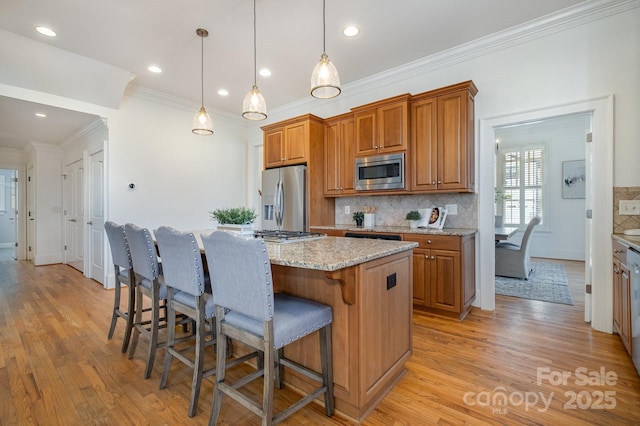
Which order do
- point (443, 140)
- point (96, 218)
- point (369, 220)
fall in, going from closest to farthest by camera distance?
point (443, 140) → point (369, 220) → point (96, 218)

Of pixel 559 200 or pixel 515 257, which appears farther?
pixel 559 200

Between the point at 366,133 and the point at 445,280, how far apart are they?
1990 mm

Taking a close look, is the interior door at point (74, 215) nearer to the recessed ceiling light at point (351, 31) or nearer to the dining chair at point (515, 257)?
the recessed ceiling light at point (351, 31)

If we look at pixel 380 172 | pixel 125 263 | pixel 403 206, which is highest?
pixel 380 172

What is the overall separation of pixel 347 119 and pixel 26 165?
24.8ft

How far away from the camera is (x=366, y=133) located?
3.75m

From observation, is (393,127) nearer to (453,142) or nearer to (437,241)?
(453,142)

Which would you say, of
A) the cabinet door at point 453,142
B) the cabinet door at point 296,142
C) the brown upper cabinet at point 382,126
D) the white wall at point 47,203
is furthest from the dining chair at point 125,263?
the white wall at point 47,203

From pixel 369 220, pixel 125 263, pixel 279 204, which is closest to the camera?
pixel 125 263

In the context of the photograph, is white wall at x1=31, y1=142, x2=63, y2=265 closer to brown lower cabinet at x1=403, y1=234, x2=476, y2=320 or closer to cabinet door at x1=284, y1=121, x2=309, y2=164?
cabinet door at x1=284, y1=121, x2=309, y2=164

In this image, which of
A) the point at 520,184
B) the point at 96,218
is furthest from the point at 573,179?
the point at 96,218

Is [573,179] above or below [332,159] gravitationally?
below

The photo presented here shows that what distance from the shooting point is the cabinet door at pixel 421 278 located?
3064mm

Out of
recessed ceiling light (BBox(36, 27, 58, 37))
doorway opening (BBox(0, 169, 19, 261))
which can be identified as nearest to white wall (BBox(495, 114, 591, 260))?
recessed ceiling light (BBox(36, 27, 58, 37))
